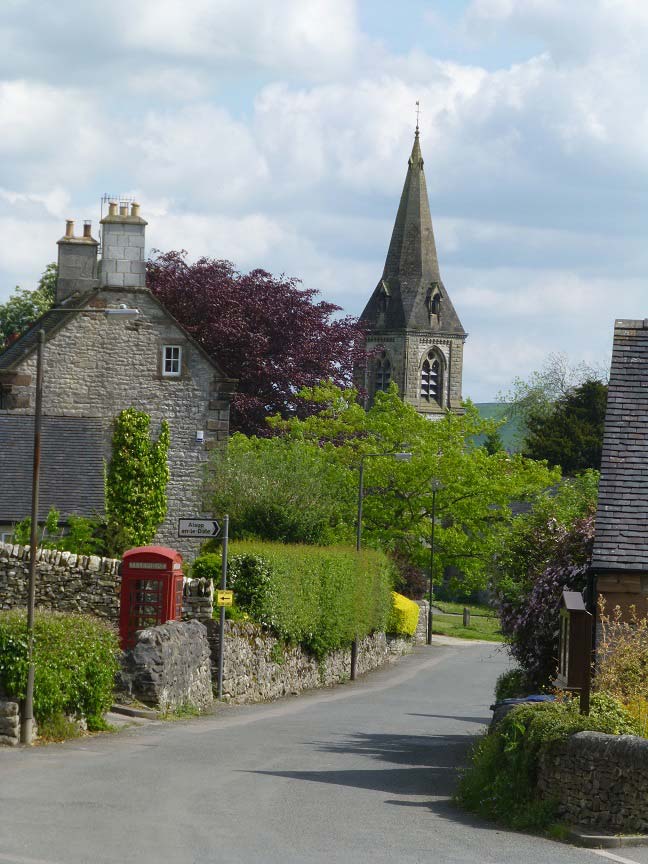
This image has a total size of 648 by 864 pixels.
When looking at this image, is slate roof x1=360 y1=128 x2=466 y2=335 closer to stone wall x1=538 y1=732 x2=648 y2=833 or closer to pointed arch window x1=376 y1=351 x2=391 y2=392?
pointed arch window x1=376 y1=351 x2=391 y2=392

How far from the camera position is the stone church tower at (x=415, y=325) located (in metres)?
112

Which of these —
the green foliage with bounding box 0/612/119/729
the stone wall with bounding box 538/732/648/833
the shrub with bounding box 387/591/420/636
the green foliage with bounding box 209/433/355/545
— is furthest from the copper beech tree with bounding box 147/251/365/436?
the stone wall with bounding box 538/732/648/833

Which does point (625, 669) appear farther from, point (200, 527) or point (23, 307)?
point (23, 307)

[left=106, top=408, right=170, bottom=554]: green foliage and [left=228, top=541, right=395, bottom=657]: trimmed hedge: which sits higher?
[left=106, top=408, right=170, bottom=554]: green foliage

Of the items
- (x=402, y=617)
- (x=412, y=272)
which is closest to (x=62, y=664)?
(x=402, y=617)

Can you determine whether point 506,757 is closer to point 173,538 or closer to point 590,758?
point 590,758

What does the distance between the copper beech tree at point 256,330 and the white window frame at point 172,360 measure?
16.6 meters

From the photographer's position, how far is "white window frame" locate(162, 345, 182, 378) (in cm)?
4041

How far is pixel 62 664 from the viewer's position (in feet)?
64.2

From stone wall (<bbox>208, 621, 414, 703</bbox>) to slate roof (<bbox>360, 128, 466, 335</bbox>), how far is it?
245 feet

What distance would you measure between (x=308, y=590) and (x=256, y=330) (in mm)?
26388

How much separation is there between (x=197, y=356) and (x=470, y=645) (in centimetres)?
2656

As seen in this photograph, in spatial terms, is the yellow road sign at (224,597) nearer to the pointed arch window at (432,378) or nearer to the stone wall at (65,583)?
the stone wall at (65,583)

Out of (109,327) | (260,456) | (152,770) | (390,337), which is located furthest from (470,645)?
(390,337)
